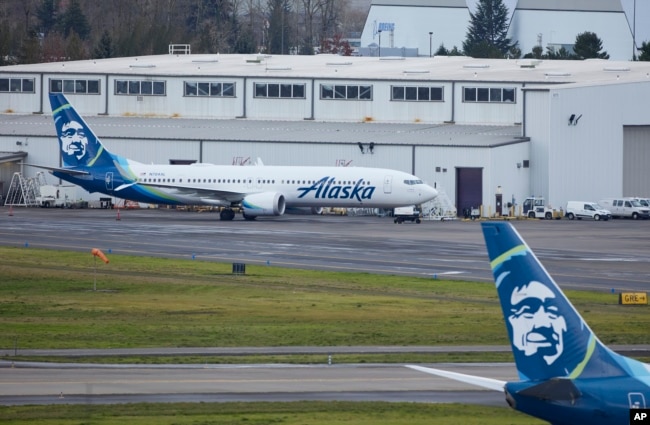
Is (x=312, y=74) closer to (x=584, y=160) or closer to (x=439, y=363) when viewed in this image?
(x=584, y=160)

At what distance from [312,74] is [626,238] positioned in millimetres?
41114

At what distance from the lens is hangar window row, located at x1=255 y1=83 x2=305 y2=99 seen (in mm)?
108662

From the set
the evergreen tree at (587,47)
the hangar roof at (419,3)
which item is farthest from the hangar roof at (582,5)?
the evergreen tree at (587,47)

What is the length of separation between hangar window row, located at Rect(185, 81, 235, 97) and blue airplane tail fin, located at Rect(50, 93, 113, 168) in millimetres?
22933

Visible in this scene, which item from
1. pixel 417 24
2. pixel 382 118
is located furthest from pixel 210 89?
pixel 417 24

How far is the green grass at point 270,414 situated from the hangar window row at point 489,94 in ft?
260

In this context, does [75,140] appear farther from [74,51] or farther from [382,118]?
[74,51]

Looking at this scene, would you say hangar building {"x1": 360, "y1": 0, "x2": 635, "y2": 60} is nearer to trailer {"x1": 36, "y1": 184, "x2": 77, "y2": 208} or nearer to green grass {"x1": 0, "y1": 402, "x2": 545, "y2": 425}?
trailer {"x1": 36, "y1": 184, "x2": 77, "y2": 208}

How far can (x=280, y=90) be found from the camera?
109 m

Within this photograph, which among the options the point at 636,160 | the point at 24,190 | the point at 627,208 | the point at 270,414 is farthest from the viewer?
the point at 24,190

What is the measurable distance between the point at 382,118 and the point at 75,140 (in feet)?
96.1

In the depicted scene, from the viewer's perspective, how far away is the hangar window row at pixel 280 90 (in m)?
109

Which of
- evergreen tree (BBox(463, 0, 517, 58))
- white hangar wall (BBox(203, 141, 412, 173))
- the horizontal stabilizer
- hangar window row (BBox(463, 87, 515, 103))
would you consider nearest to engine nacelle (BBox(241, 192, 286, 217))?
white hangar wall (BBox(203, 141, 412, 173))

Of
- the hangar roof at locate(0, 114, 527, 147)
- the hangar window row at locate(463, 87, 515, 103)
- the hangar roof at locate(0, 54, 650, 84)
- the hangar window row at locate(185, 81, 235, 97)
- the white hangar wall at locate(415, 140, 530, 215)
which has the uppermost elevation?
the hangar roof at locate(0, 54, 650, 84)
